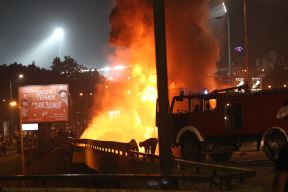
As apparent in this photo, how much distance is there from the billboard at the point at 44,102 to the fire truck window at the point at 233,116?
3504cm

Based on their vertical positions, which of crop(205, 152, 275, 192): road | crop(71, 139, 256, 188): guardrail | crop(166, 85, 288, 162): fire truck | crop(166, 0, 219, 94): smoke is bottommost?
crop(205, 152, 275, 192): road

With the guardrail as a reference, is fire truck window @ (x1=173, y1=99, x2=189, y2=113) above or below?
above

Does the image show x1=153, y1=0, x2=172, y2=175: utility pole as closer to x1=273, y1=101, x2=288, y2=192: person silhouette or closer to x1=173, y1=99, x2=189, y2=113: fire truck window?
x1=273, y1=101, x2=288, y2=192: person silhouette

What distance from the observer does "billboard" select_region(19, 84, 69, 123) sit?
51.1m

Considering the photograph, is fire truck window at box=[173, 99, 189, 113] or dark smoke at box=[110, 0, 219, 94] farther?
dark smoke at box=[110, 0, 219, 94]

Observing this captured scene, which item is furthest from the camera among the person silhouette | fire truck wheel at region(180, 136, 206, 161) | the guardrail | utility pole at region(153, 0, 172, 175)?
fire truck wheel at region(180, 136, 206, 161)

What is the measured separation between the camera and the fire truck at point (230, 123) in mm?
17109

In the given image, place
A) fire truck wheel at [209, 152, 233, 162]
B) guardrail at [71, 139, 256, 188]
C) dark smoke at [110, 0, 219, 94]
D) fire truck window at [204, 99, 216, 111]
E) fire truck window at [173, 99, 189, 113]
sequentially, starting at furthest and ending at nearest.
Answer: dark smoke at [110, 0, 219, 94]
fire truck window at [173, 99, 189, 113]
fire truck wheel at [209, 152, 233, 162]
fire truck window at [204, 99, 216, 111]
guardrail at [71, 139, 256, 188]

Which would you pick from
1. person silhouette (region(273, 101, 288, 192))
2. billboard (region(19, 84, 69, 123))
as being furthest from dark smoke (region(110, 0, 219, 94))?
person silhouette (region(273, 101, 288, 192))

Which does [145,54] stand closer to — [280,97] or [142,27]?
[142,27]

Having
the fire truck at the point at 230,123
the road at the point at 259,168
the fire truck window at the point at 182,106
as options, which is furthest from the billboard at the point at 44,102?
the fire truck at the point at 230,123

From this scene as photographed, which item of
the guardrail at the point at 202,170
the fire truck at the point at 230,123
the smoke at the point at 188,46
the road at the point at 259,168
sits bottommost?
the road at the point at 259,168

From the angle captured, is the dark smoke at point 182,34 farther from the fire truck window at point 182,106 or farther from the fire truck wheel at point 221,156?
the fire truck wheel at point 221,156

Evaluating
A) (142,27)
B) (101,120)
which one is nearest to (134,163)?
(142,27)
